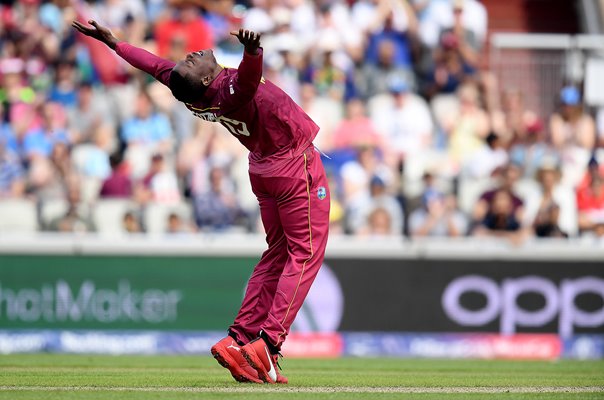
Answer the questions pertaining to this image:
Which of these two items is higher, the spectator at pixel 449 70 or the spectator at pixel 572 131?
the spectator at pixel 449 70

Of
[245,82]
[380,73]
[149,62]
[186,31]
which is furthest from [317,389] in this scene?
[186,31]

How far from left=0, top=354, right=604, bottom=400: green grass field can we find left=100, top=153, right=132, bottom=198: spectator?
372 cm

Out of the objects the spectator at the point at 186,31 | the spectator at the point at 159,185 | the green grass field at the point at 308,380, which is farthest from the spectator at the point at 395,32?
the green grass field at the point at 308,380

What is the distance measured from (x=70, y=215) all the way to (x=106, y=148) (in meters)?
2.06

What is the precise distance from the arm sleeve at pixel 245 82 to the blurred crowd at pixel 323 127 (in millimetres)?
7104

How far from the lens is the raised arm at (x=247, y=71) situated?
7.37 meters

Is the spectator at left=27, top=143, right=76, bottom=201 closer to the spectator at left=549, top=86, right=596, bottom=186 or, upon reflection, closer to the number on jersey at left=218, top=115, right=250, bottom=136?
the spectator at left=549, top=86, right=596, bottom=186

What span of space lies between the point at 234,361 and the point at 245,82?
1791 millimetres

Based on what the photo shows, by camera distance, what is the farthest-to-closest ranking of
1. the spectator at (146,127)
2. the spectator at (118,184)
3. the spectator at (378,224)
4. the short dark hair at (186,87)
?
the spectator at (146,127) < the spectator at (118,184) < the spectator at (378,224) < the short dark hair at (186,87)

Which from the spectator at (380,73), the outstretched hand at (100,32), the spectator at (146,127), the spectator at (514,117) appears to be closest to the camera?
the outstretched hand at (100,32)

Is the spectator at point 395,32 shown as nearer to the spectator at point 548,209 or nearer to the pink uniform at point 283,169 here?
the spectator at point 548,209

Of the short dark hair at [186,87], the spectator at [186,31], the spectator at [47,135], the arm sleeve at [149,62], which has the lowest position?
the spectator at [47,135]

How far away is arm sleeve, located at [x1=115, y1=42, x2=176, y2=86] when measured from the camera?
26.5 feet

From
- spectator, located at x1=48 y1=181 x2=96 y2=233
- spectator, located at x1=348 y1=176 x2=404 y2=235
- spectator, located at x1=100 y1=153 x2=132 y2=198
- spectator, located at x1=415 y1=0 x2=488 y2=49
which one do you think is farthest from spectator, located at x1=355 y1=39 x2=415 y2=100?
spectator, located at x1=48 y1=181 x2=96 y2=233
